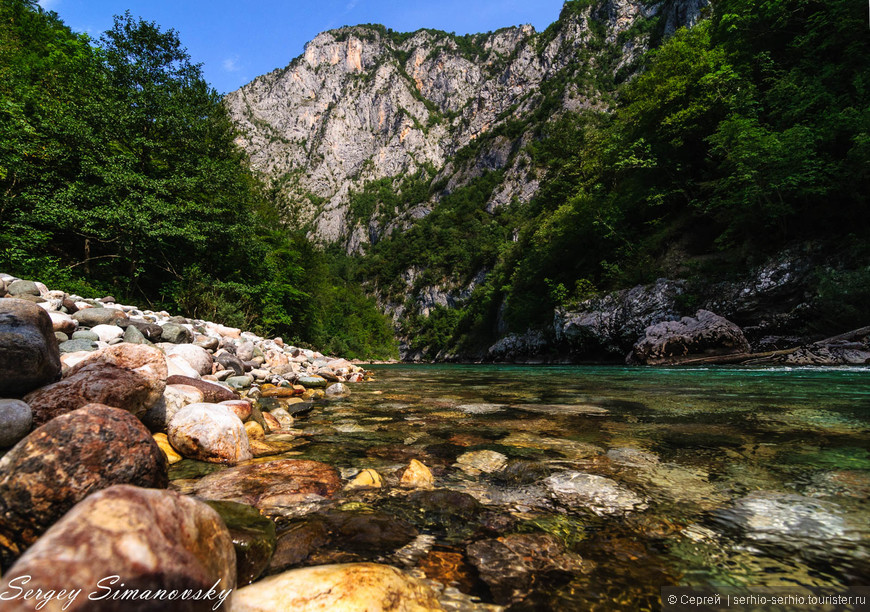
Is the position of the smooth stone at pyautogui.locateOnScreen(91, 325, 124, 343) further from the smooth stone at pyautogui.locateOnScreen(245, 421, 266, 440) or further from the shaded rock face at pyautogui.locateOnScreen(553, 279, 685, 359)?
the shaded rock face at pyautogui.locateOnScreen(553, 279, 685, 359)

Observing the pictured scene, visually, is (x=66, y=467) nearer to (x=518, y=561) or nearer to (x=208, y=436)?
(x=208, y=436)

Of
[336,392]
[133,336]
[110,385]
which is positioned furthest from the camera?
[336,392]

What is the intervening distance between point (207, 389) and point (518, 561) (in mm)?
4160

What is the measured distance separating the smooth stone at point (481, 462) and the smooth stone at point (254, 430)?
2.23m

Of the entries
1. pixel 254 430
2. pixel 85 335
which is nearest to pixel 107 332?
pixel 85 335

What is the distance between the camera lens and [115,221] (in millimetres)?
10211

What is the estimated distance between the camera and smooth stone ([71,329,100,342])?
187 inches

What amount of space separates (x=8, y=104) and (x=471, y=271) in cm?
6904

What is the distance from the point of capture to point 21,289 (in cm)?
532

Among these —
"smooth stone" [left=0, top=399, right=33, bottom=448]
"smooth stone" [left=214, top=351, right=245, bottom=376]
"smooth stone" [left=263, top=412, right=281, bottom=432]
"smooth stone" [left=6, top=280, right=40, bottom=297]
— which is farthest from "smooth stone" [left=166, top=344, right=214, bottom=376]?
"smooth stone" [left=0, top=399, right=33, bottom=448]

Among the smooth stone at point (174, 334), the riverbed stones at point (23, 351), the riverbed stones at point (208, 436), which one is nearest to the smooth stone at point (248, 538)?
the riverbed stones at point (208, 436)

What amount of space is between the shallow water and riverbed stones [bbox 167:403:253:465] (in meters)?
0.68

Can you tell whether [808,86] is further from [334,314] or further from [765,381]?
[334,314]

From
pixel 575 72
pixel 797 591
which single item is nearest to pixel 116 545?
Result: pixel 797 591
